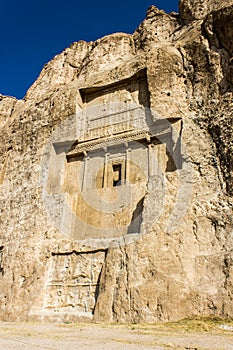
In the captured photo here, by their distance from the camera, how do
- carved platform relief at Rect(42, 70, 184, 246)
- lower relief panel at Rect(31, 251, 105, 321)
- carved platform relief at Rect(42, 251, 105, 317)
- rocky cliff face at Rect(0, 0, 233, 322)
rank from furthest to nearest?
carved platform relief at Rect(42, 70, 184, 246) < carved platform relief at Rect(42, 251, 105, 317) < lower relief panel at Rect(31, 251, 105, 321) < rocky cliff face at Rect(0, 0, 233, 322)

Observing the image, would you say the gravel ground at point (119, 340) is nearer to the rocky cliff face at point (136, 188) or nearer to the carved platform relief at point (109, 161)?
the rocky cliff face at point (136, 188)

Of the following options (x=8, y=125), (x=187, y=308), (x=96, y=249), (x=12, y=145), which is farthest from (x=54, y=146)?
(x=187, y=308)

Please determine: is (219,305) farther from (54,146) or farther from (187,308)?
(54,146)

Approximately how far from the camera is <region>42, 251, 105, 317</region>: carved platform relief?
36.9 ft

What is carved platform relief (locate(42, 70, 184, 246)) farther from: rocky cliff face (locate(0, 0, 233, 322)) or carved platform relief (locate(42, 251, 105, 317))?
carved platform relief (locate(42, 251, 105, 317))

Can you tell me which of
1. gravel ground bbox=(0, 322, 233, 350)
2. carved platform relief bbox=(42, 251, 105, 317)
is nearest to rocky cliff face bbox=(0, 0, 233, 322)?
carved platform relief bbox=(42, 251, 105, 317)

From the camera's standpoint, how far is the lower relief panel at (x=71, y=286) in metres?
11.1

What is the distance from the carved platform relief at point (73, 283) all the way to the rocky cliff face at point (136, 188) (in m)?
0.04

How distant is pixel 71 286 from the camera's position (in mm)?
11719

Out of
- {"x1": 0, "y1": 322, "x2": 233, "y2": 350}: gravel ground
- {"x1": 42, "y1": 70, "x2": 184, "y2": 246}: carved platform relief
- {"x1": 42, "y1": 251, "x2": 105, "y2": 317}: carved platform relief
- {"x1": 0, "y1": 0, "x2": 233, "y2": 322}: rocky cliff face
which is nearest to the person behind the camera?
{"x1": 0, "y1": 322, "x2": 233, "y2": 350}: gravel ground

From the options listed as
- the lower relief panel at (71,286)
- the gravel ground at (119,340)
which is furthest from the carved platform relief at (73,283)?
the gravel ground at (119,340)

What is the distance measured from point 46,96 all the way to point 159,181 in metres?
8.08

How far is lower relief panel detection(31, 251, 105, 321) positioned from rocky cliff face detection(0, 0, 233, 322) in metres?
0.04

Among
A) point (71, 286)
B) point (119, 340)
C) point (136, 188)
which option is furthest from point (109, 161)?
point (119, 340)
